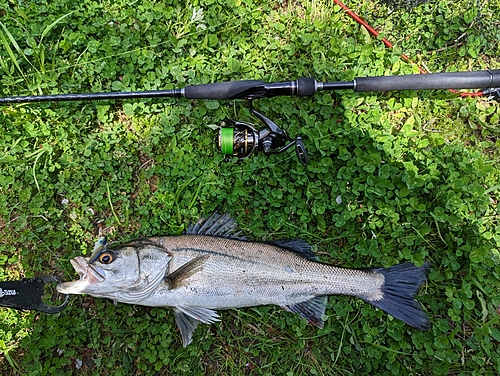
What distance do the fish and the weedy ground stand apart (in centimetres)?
17

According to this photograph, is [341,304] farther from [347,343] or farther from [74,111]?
[74,111]

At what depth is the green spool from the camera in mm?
3104

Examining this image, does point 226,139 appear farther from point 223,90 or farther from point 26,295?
point 26,295

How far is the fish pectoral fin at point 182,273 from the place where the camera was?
282cm

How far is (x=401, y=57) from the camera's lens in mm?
3385

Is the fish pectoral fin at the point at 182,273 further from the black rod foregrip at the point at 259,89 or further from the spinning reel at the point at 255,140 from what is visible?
the black rod foregrip at the point at 259,89

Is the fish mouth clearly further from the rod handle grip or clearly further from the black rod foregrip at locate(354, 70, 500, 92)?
the black rod foregrip at locate(354, 70, 500, 92)

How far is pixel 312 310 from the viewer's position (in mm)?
3035

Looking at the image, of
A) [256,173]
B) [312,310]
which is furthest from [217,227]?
[312,310]

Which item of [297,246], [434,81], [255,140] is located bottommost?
[297,246]

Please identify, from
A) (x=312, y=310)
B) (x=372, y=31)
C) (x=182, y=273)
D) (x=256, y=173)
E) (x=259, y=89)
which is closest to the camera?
(x=182, y=273)

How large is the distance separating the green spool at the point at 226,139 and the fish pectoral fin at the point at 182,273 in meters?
0.92

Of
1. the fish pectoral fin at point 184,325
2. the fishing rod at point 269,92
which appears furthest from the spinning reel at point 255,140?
the fish pectoral fin at point 184,325

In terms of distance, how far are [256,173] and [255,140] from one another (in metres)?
0.31
